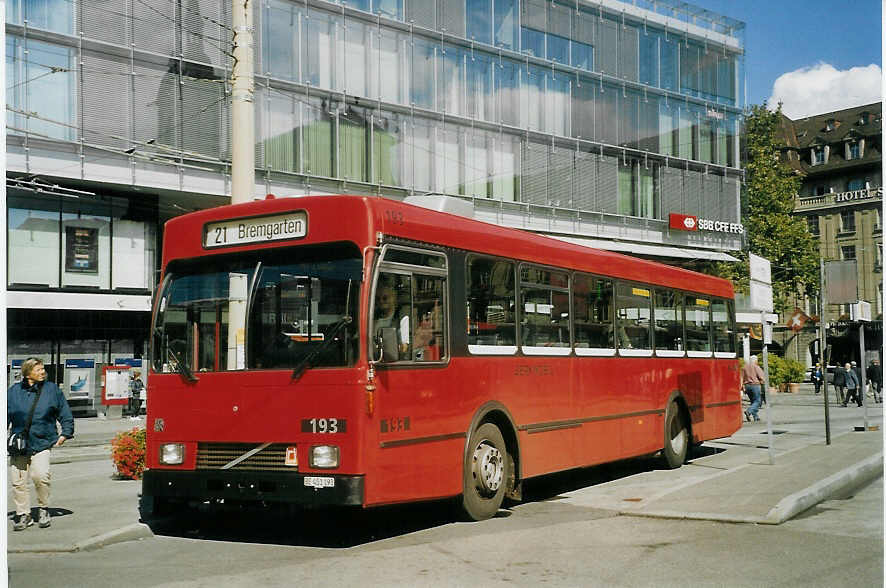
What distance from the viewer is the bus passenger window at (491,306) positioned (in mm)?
10336

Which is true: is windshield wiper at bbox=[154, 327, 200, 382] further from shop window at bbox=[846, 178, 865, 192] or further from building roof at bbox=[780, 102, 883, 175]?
shop window at bbox=[846, 178, 865, 192]

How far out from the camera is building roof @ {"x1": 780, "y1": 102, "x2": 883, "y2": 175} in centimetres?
3550

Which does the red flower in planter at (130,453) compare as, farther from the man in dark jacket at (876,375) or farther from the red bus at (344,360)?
the man in dark jacket at (876,375)

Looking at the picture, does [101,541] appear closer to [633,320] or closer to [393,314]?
[393,314]

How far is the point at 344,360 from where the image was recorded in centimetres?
870

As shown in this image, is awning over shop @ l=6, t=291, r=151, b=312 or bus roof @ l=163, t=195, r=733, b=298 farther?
awning over shop @ l=6, t=291, r=151, b=312

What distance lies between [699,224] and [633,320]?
3416 centimetres

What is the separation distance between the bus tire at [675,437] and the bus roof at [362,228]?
426 centimetres

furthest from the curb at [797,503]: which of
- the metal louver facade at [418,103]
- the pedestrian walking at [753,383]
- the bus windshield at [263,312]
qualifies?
the metal louver facade at [418,103]

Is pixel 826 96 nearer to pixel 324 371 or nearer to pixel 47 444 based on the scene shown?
pixel 324 371

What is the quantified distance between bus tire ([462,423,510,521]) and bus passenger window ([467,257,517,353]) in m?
0.85

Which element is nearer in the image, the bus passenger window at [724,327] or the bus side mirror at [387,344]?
the bus side mirror at [387,344]

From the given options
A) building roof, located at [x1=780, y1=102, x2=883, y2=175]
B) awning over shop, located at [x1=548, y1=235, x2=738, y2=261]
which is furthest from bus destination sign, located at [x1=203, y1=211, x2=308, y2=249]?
awning over shop, located at [x1=548, y1=235, x2=738, y2=261]

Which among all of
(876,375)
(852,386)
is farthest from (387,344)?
(876,375)
